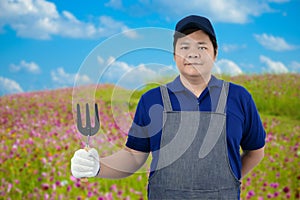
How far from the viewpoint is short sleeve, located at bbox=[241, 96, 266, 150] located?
5.75 ft

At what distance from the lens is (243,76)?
965cm

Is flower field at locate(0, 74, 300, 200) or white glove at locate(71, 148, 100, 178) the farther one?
flower field at locate(0, 74, 300, 200)

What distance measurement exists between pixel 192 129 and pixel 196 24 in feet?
1.44

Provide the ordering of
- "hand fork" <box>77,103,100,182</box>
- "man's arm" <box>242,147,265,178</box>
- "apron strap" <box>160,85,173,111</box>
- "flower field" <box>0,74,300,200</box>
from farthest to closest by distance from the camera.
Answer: "flower field" <box>0,74,300,200</box>
"man's arm" <box>242,147,265,178</box>
"apron strap" <box>160,85,173,111</box>
"hand fork" <box>77,103,100,182</box>

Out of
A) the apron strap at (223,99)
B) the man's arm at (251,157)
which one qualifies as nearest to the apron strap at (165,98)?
the apron strap at (223,99)

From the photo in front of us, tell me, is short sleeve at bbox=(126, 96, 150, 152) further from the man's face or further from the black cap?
the black cap

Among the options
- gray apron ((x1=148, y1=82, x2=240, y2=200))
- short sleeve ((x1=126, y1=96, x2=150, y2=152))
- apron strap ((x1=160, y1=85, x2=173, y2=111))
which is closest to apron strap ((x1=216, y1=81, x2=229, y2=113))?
gray apron ((x1=148, y1=82, x2=240, y2=200))

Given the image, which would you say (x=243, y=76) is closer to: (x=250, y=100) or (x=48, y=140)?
(x=48, y=140)

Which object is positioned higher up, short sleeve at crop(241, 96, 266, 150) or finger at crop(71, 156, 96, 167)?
short sleeve at crop(241, 96, 266, 150)

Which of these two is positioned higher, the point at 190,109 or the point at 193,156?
the point at 190,109

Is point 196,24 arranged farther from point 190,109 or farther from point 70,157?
point 70,157

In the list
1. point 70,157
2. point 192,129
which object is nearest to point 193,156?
point 192,129

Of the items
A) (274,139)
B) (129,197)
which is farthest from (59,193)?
(274,139)

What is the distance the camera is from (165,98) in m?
1.69
